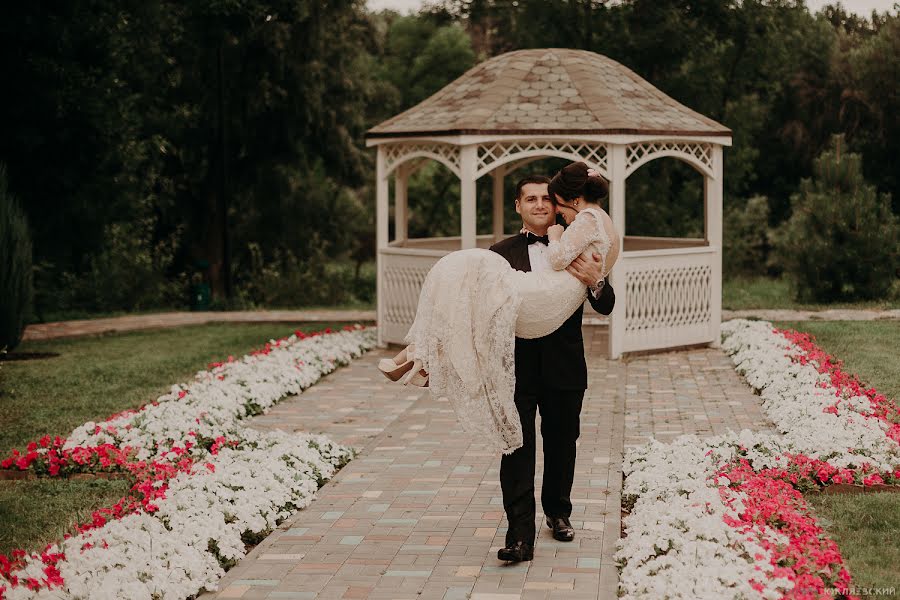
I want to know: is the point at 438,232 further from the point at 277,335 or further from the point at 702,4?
the point at 277,335

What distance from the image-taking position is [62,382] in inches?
494

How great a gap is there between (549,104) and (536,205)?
8.52m

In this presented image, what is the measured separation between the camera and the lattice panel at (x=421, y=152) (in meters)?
14.2

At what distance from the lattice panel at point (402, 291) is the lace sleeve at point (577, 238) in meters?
8.61

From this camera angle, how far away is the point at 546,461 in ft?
20.5

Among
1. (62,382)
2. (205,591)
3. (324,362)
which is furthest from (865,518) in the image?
(62,382)

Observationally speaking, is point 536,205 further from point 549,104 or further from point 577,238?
point 549,104

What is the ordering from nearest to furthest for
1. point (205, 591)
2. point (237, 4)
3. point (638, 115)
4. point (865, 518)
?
point (205, 591) → point (865, 518) → point (638, 115) → point (237, 4)

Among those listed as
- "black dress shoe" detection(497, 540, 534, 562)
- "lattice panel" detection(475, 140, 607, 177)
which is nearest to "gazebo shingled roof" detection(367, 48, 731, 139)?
"lattice panel" detection(475, 140, 607, 177)

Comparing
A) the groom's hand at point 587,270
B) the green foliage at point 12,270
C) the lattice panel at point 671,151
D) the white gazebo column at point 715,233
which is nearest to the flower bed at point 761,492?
the groom's hand at point 587,270

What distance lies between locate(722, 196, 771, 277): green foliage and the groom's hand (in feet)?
75.2

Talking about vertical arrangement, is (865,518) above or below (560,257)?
below

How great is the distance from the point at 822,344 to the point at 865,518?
8.08 meters

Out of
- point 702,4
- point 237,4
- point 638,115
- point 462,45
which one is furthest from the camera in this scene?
point 462,45
